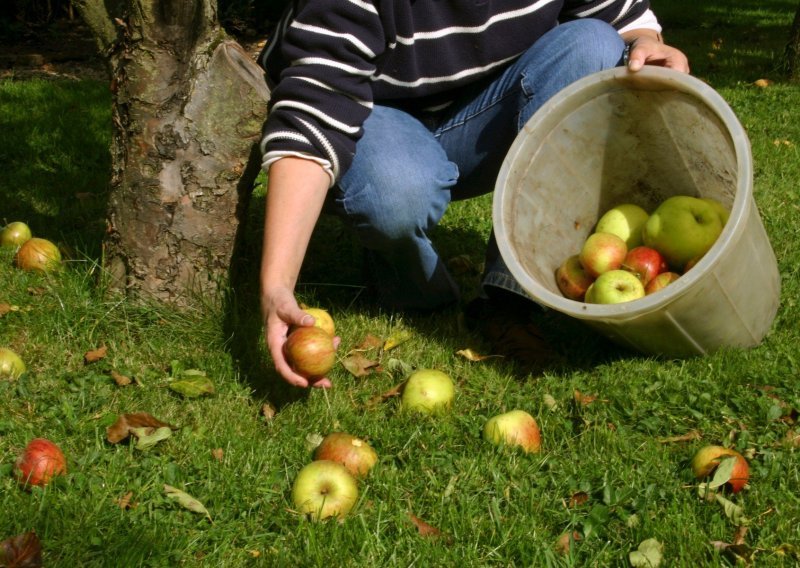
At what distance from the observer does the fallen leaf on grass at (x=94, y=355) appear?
266 centimetres

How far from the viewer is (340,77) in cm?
244

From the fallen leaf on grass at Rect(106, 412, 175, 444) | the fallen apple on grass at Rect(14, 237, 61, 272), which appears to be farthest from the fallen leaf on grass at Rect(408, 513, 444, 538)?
the fallen apple on grass at Rect(14, 237, 61, 272)

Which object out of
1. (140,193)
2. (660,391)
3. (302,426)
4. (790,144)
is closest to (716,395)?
(660,391)

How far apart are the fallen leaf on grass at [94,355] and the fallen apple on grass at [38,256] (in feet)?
1.78

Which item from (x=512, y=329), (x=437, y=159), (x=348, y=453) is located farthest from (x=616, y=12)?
(x=348, y=453)

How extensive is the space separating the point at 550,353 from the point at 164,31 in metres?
1.50

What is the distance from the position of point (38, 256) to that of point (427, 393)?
5.08ft

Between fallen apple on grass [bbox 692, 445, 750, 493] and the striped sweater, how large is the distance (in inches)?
46.5

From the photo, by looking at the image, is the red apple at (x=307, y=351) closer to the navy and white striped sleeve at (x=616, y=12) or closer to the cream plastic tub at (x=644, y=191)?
the cream plastic tub at (x=644, y=191)

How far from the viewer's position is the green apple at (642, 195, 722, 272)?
2629mm

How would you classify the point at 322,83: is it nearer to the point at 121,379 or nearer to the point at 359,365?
the point at 359,365

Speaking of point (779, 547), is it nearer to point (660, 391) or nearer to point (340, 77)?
point (660, 391)

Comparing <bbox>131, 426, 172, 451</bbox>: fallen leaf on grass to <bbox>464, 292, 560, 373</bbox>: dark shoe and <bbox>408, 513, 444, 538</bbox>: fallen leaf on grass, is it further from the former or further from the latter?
<bbox>464, 292, 560, 373</bbox>: dark shoe

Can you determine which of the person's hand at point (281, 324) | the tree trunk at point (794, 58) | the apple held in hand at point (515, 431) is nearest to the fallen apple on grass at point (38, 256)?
the person's hand at point (281, 324)
